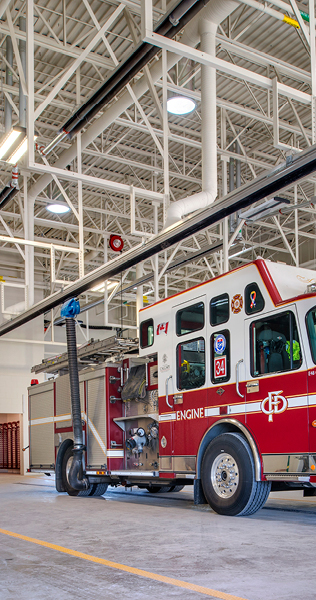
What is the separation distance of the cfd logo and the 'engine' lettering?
1408mm

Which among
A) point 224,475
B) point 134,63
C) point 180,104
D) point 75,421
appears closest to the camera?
point 224,475

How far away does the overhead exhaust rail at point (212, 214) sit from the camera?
8234 millimetres

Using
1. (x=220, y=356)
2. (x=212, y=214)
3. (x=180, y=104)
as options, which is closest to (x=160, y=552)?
(x=220, y=356)

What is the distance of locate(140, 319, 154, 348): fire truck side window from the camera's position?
10.5 m

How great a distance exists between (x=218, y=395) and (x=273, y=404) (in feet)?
3.83

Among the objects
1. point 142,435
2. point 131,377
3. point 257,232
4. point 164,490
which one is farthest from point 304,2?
point 257,232

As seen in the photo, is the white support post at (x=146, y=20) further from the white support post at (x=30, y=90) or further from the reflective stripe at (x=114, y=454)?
the reflective stripe at (x=114, y=454)

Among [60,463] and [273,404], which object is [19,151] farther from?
[60,463]

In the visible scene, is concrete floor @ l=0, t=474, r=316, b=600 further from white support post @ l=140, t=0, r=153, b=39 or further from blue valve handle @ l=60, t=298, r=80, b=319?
white support post @ l=140, t=0, r=153, b=39

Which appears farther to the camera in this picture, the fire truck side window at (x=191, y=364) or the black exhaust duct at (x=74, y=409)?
the black exhaust duct at (x=74, y=409)

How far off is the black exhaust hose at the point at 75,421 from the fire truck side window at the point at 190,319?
3.19 meters

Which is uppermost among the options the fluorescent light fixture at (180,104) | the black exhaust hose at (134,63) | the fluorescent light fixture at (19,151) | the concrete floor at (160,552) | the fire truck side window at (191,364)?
the fluorescent light fixture at (180,104)

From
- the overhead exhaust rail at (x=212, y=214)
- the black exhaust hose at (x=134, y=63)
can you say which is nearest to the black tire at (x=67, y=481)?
the overhead exhaust rail at (x=212, y=214)

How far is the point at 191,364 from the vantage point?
938cm
